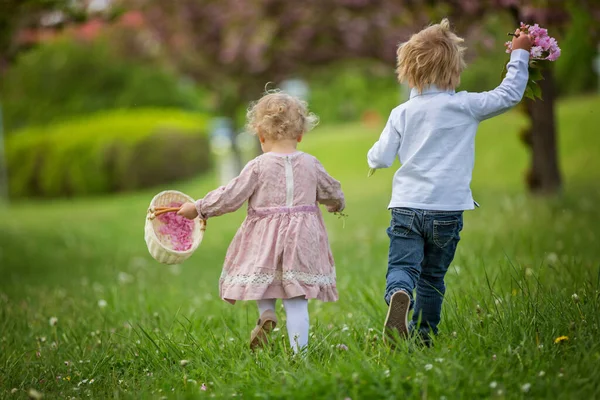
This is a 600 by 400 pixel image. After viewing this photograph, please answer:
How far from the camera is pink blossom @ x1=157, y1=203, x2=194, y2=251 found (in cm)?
371

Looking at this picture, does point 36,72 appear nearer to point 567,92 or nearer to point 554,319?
point 567,92

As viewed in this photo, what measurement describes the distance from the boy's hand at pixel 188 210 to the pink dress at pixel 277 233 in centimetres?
5

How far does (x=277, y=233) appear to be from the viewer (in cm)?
343

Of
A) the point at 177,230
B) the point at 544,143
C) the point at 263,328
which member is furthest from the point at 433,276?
the point at 544,143

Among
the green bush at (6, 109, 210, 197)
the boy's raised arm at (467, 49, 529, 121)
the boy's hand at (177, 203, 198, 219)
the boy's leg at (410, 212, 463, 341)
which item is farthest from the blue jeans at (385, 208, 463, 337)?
the green bush at (6, 109, 210, 197)

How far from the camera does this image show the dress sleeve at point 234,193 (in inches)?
137

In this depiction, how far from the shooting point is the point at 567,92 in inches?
715

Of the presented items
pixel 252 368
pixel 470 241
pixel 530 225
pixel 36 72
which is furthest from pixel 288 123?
pixel 36 72

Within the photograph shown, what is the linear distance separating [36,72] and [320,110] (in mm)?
9277

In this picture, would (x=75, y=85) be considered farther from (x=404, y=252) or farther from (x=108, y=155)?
(x=404, y=252)

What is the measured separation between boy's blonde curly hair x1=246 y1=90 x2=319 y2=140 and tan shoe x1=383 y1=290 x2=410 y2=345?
3.12ft

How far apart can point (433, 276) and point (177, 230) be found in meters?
1.29

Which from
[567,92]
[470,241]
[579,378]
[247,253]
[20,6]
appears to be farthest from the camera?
[567,92]

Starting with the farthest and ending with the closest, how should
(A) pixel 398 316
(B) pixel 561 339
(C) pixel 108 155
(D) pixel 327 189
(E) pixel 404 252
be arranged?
(C) pixel 108 155 < (D) pixel 327 189 < (E) pixel 404 252 < (A) pixel 398 316 < (B) pixel 561 339
